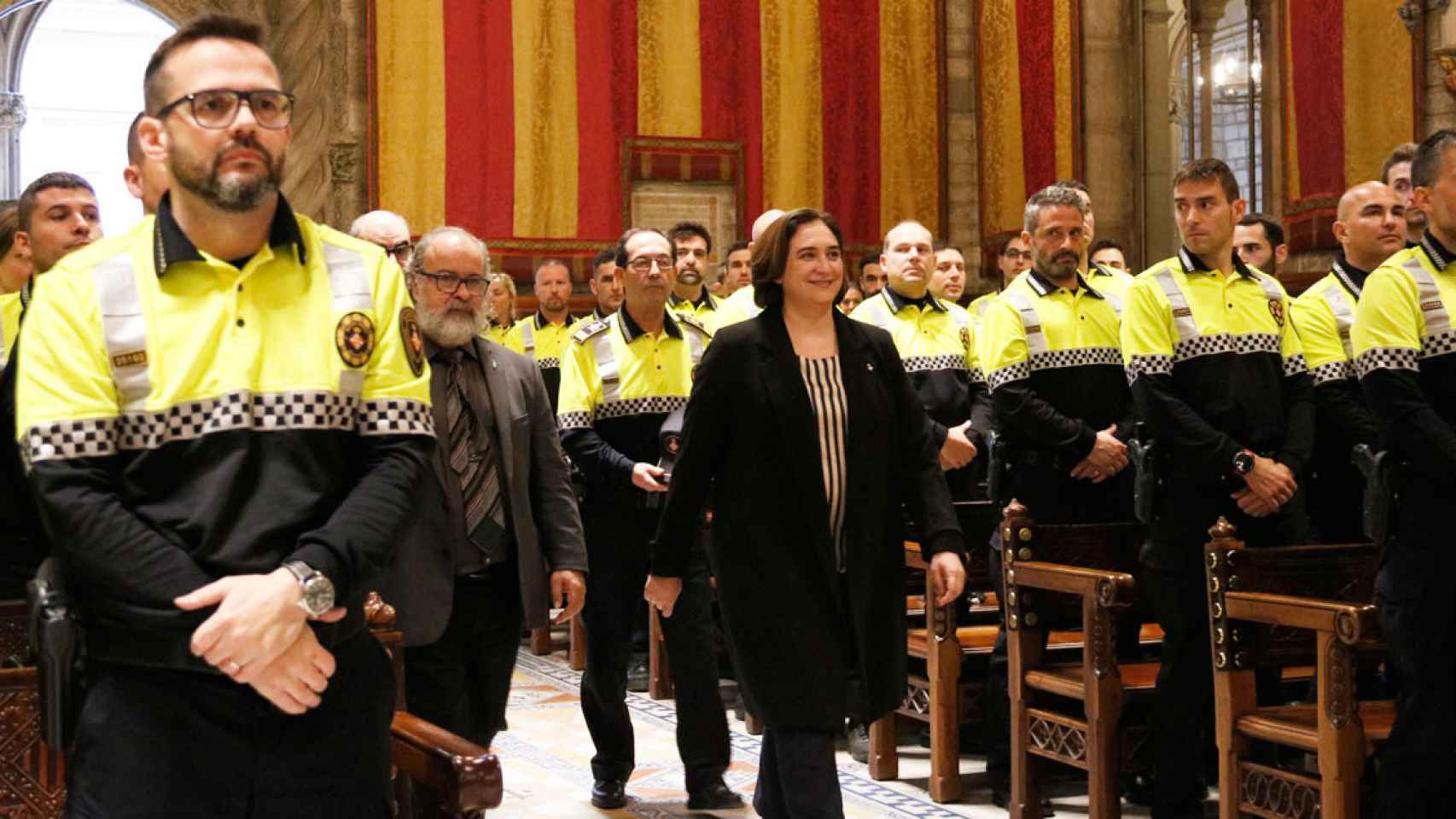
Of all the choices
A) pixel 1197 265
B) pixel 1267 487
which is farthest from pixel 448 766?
pixel 1197 265

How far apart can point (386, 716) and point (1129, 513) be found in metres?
3.83

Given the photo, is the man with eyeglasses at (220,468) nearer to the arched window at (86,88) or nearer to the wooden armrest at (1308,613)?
the wooden armrest at (1308,613)

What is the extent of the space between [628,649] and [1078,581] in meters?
1.77

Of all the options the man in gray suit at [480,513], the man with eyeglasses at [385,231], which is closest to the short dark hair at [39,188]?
the man with eyeglasses at [385,231]

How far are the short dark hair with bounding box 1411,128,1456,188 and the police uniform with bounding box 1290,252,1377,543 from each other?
59.1 inches

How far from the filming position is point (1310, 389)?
5.14 meters

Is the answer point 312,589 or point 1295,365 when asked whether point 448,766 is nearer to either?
point 312,589

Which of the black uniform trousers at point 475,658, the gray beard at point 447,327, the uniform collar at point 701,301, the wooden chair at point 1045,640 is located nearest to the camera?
the black uniform trousers at point 475,658

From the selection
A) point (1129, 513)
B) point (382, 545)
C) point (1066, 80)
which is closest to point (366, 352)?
point (382, 545)

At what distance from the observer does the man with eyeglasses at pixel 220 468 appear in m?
2.30

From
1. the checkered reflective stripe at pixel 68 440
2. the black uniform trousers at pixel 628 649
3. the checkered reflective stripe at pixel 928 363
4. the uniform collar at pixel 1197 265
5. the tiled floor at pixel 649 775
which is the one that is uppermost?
the uniform collar at pixel 1197 265

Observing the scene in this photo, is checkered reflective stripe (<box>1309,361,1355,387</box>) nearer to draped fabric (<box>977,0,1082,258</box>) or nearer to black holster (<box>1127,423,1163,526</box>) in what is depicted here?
black holster (<box>1127,423,1163,526</box>)

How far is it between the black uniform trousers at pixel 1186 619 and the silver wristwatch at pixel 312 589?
3177mm

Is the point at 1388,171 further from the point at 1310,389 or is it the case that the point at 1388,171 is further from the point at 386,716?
the point at 386,716
